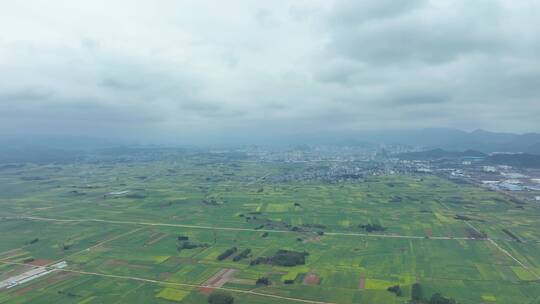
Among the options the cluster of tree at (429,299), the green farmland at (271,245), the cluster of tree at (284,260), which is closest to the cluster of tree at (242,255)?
the green farmland at (271,245)

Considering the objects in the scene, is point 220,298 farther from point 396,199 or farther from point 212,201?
point 396,199

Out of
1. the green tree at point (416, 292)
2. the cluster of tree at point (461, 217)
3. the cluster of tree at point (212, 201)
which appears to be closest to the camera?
the green tree at point (416, 292)

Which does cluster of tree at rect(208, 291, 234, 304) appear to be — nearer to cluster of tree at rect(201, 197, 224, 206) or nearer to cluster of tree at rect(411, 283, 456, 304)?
cluster of tree at rect(411, 283, 456, 304)

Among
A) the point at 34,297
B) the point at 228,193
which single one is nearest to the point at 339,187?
the point at 228,193

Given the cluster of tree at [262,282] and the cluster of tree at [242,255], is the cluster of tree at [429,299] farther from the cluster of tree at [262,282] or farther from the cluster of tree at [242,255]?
the cluster of tree at [242,255]

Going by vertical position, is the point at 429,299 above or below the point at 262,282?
below

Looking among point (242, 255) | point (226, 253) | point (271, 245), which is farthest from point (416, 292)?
point (226, 253)

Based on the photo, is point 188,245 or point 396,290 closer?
point 396,290
